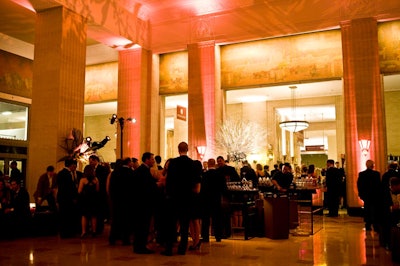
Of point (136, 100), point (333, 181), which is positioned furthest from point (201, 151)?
point (333, 181)

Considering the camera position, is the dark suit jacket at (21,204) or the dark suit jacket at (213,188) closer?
the dark suit jacket at (213,188)

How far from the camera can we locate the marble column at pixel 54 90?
10594mm

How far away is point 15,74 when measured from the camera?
1522cm

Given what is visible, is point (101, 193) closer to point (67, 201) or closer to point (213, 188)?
point (67, 201)

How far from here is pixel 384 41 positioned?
11930 mm

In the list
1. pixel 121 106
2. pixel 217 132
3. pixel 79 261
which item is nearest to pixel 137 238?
pixel 79 261

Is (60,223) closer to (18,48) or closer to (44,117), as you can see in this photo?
(44,117)

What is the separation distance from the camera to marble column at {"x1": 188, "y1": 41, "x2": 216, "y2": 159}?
530 inches

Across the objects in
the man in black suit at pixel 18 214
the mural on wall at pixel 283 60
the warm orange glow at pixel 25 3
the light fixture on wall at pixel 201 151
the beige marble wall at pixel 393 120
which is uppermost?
the warm orange glow at pixel 25 3

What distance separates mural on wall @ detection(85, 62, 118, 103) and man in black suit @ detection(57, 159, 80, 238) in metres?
9.09

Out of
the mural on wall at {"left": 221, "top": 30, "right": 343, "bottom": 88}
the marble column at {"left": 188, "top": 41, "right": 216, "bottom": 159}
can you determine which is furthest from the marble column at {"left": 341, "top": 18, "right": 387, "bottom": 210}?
the marble column at {"left": 188, "top": 41, "right": 216, "bottom": 159}

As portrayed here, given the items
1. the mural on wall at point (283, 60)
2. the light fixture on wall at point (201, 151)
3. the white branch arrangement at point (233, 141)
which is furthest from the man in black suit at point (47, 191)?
the mural on wall at point (283, 60)

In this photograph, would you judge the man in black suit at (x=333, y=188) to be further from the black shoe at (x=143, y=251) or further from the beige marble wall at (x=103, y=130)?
the beige marble wall at (x=103, y=130)

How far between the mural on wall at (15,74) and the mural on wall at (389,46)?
12.5 m
